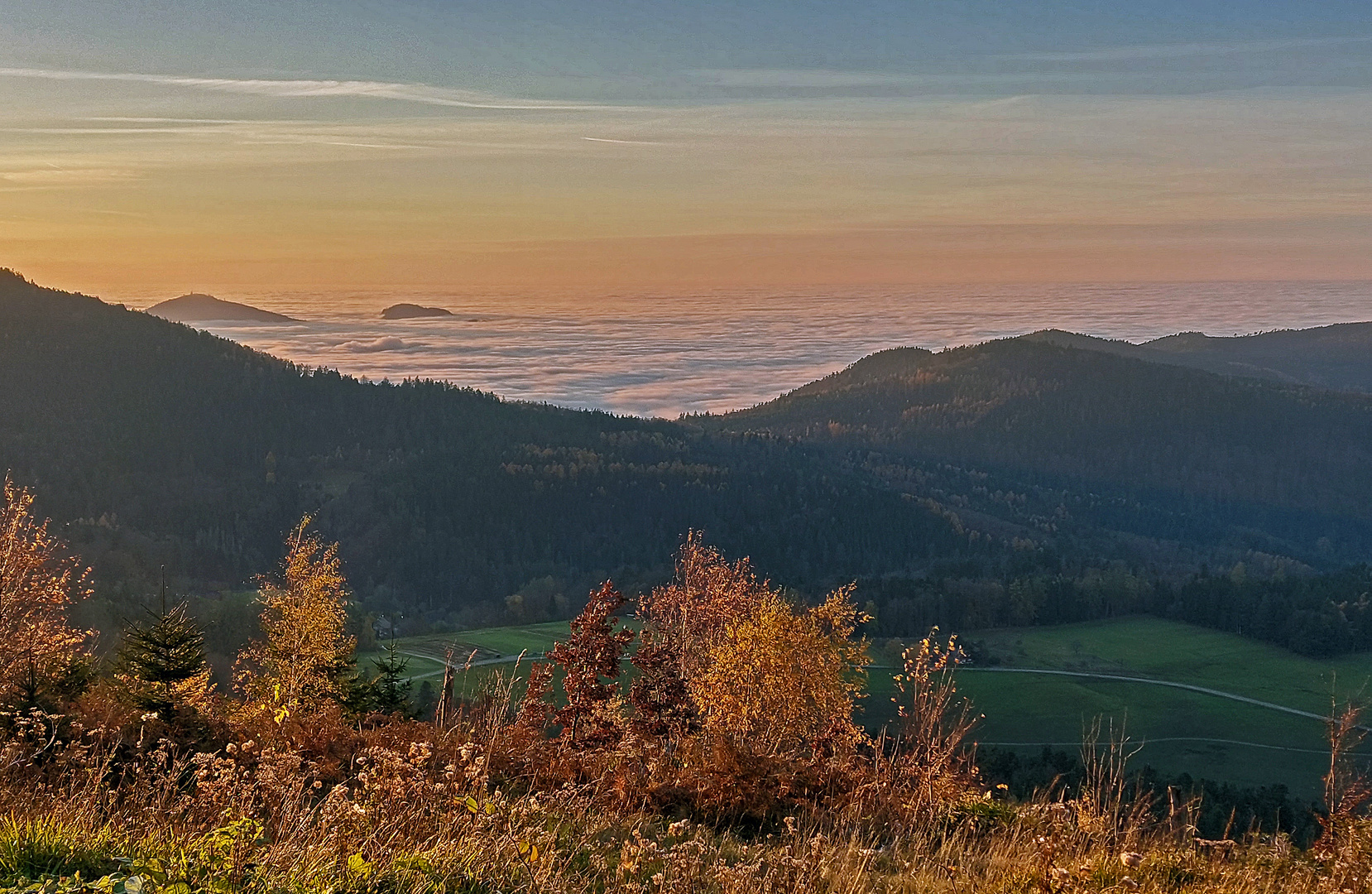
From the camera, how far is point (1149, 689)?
92.1 m

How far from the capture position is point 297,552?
28500mm

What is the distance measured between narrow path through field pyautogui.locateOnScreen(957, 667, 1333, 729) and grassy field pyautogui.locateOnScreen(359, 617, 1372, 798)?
750 millimetres

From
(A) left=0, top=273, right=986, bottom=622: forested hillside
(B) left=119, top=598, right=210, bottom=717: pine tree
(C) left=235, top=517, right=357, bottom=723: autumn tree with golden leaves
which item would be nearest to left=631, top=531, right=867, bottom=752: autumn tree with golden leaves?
(C) left=235, top=517, right=357, bottom=723: autumn tree with golden leaves

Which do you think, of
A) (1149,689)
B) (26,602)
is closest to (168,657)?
(26,602)

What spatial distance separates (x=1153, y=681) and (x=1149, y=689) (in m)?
3.75

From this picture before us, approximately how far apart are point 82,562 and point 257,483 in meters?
93.0

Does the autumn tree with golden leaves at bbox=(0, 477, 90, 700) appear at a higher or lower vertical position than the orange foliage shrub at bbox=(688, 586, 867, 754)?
higher

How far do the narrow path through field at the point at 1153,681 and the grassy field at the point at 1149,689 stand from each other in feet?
2.46

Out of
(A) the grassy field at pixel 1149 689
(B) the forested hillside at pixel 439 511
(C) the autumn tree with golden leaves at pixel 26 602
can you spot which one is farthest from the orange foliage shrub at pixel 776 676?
Result: (B) the forested hillside at pixel 439 511

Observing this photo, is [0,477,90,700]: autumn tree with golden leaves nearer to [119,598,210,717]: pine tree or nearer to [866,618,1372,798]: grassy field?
[119,598,210,717]: pine tree

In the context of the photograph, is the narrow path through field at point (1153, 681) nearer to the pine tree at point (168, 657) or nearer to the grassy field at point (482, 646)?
the grassy field at point (482, 646)

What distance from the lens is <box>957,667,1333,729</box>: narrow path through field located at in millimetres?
86688

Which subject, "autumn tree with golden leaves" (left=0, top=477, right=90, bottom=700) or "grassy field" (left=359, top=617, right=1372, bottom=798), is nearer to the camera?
"autumn tree with golden leaves" (left=0, top=477, right=90, bottom=700)

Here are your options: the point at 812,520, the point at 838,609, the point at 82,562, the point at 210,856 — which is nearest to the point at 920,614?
the point at 812,520
